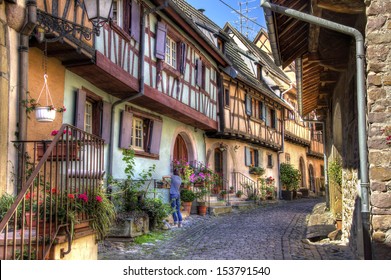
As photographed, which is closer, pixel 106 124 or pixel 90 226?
pixel 90 226

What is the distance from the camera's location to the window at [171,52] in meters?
12.5

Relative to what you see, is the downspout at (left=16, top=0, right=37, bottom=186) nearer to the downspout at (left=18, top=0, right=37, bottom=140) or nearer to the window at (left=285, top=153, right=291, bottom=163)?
the downspout at (left=18, top=0, right=37, bottom=140)

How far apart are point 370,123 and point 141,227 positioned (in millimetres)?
5429

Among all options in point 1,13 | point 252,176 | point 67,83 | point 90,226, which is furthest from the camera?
point 252,176

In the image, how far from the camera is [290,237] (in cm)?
888

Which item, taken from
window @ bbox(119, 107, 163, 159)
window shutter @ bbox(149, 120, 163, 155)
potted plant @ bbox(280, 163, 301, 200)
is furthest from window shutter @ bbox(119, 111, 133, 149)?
potted plant @ bbox(280, 163, 301, 200)

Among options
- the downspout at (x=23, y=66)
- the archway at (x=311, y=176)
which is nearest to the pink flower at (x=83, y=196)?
the downspout at (x=23, y=66)

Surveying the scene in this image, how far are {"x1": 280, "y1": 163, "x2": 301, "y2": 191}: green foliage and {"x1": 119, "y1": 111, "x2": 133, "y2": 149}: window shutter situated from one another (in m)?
13.5

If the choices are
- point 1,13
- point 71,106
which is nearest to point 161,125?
point 71,106

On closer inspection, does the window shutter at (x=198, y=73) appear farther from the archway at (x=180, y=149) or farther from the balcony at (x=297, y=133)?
the balcony at (x=297, y=133)

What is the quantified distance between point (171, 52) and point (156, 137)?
241cm

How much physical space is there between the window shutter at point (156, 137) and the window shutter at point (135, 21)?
264 centimetres

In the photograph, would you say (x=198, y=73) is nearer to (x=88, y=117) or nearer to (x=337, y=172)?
(x=88, y=117)

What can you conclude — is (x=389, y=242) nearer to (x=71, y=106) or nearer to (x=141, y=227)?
(x=141, y=227)
